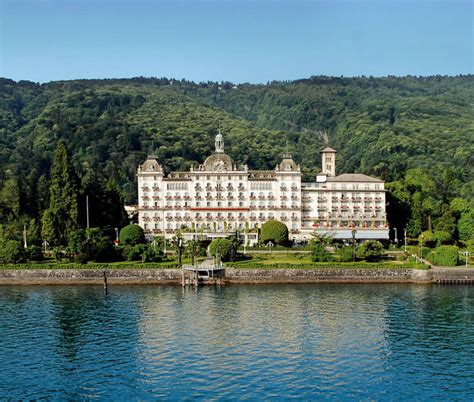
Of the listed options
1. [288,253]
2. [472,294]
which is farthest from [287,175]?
[472,294]

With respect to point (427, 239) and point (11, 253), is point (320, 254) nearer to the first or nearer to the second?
point (427, 239)

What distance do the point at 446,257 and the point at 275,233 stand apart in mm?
25459

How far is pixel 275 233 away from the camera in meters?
106

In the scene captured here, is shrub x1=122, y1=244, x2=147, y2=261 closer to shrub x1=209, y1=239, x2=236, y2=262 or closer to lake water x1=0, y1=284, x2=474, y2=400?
shrub x1=209, y1=239, x2=236, y2=262

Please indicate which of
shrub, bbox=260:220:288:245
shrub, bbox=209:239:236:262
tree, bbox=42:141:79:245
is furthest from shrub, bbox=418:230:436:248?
tree, bbox=42:141:79:245

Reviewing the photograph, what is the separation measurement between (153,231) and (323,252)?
98.7 ft

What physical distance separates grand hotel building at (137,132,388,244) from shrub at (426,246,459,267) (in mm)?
19426

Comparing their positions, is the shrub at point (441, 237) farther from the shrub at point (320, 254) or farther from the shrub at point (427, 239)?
the shrub at point (320, 254)

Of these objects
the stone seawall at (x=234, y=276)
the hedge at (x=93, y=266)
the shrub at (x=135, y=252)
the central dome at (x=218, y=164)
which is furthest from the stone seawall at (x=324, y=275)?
the central dome at (x=218, y=164)

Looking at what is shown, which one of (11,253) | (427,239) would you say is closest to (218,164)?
(427,239)

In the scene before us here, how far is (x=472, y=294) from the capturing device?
262 ft

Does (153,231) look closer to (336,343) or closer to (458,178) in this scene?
(336,343)

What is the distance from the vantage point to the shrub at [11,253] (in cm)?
9219

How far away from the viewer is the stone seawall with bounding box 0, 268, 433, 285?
288ft
